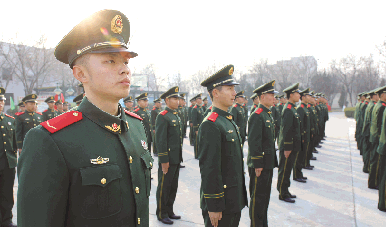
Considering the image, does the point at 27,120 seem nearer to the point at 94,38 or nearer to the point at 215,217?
the point at 215,217

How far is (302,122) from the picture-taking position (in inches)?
270

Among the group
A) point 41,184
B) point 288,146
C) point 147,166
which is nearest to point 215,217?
point 147,166

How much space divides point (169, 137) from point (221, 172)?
2.48 metres

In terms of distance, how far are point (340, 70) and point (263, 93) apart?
4839 centimetres

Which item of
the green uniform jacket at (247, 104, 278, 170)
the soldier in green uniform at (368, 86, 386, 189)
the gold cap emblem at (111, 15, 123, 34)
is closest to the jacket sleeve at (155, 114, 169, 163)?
the green uniform jacket at (247, 104, 278, 170)

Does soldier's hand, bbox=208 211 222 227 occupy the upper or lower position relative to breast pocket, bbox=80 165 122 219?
lower

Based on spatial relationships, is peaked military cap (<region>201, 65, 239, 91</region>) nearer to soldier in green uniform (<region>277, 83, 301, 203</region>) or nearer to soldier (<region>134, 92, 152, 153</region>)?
soldier in green uniform (<region>277, 83, 301, 203</region>)

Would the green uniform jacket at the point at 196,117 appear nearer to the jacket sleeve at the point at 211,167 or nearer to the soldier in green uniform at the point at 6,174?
the soldier in green uniform at the point at 6,174

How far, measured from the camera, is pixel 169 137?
523 cm

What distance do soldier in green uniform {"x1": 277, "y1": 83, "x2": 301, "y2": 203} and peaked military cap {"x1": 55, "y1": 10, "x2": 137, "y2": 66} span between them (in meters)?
5.02

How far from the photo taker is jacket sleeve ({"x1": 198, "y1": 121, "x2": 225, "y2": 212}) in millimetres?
2719

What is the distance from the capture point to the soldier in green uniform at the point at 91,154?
1.14m

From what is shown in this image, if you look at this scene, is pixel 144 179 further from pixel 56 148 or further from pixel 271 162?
pixel 271 162

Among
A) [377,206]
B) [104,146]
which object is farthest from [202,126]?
[377,206]
